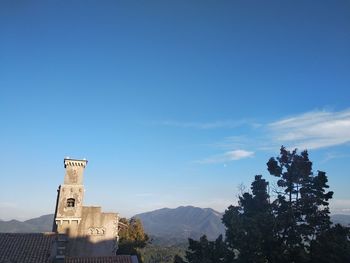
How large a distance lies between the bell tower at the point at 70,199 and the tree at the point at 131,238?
14895mm

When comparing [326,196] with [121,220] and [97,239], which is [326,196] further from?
[121,220]

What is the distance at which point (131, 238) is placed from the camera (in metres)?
53.3

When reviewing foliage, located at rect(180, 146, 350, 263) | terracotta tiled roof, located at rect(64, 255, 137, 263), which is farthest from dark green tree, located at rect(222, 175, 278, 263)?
terracotta tiled roof, located at rect(64, 255, 137, 263)

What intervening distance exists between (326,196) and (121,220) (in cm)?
3729

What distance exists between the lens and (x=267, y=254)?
1217 inches

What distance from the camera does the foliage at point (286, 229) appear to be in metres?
29.5

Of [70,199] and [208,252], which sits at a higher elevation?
[70,199]

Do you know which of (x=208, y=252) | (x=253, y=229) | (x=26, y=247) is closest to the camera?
(x=26, y=247)

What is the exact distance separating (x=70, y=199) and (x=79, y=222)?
105 inches

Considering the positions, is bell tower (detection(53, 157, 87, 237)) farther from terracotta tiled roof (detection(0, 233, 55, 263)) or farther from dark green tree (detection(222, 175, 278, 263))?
dark green tree (detection(222, 175, 278, 263))

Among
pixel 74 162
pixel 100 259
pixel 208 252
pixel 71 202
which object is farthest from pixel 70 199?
pixel 208 252

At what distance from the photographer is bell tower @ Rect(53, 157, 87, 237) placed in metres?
35.8

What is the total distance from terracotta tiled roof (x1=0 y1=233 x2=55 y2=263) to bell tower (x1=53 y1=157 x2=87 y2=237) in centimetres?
609

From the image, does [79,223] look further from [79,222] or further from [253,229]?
[253,229]
